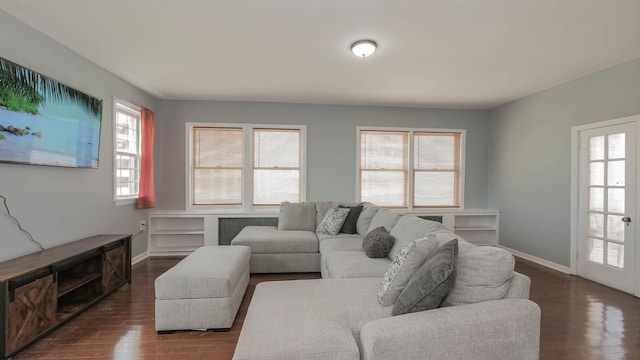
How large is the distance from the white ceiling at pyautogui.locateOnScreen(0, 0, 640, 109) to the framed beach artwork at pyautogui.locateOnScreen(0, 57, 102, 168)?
0.53 metres

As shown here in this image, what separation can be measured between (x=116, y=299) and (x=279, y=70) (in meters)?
3.17

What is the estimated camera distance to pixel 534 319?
1505mm

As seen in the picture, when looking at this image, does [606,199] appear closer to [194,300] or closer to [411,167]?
[411,167]

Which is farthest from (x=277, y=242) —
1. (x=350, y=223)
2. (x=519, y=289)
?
(x=519, y=289)

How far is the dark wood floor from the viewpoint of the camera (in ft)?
6.91

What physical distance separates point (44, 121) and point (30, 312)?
1.65m

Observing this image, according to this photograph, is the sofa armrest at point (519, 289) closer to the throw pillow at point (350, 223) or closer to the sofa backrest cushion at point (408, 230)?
the sofa backrest cushion at point (408, 230)

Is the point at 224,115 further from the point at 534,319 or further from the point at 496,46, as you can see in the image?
the point at 534,319

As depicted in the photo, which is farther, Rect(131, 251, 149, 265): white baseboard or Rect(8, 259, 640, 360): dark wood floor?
Rect(131, 251, 149, 265): white baseboard

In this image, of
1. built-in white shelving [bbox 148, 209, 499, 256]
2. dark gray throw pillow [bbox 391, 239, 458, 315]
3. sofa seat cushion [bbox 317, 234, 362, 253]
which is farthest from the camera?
built-in white shelving [bbox 148, 209, 499, 256]

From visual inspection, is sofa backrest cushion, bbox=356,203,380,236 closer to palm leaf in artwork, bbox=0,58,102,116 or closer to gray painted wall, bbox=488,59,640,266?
gray painted wall, bbox=488,59,640,266

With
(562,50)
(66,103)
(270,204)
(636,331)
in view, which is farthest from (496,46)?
(66,103)

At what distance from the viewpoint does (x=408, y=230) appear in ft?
9.03

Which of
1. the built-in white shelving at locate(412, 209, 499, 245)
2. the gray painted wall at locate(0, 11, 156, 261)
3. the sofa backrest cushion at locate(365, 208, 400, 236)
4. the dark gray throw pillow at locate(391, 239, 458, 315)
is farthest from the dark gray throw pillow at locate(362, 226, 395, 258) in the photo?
the gray painted wall at locate(0, 11, 156, 261)
